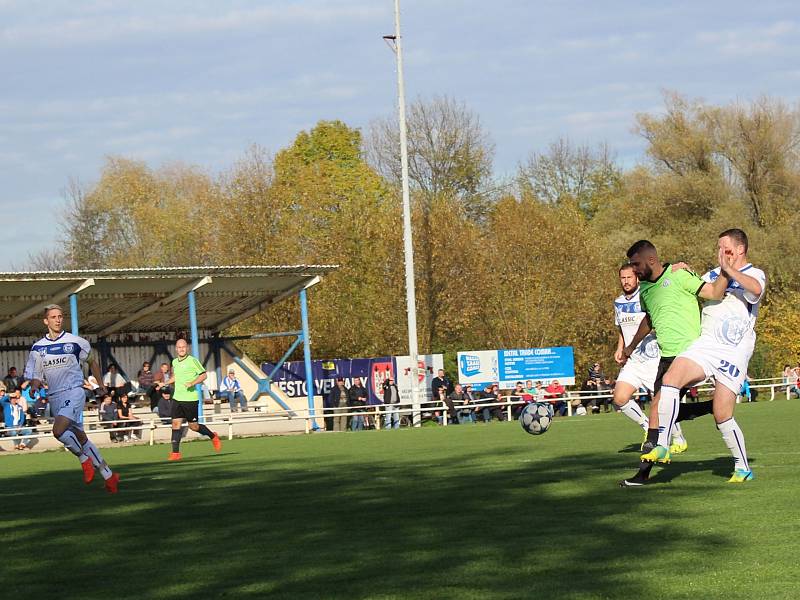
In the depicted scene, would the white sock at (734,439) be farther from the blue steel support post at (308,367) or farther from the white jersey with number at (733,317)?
the blue steel support post at (308,367)

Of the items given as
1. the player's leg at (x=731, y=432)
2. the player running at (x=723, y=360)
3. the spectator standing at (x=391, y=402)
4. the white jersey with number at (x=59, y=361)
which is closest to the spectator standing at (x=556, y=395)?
the spectator standing at (x=391, y=402)

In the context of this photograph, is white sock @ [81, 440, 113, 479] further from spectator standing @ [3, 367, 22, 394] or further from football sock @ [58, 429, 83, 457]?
spectator standing @ [3, 367, 22, 394]

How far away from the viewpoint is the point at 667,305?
1077cm

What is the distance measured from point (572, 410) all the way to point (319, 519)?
107 ft

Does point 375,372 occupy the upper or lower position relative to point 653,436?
upper

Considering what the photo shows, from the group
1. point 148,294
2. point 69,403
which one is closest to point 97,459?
point 69,403

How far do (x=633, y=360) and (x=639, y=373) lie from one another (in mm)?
380

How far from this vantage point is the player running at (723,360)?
32.8ft

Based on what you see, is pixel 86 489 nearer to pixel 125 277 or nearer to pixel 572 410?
pixel 125 277

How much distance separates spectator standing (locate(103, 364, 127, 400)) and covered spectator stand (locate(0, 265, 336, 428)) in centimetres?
142

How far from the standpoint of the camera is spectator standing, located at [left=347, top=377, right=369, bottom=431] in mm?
36500

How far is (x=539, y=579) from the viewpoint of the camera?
6.04 m

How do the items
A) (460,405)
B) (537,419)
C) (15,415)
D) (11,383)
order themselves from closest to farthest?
(537,419) → (15,415) → (11,383) → (460,405)

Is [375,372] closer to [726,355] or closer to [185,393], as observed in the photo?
[185,393]
